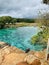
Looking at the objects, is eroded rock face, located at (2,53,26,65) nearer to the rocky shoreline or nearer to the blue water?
the rocky shoreline

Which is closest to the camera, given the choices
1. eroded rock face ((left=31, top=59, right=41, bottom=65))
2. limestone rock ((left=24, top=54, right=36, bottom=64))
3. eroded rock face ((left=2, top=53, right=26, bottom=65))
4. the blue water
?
eroded rock face ((left=31, top=59, right=41, bottom=65))

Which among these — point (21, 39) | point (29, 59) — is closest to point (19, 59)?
point (29, 59)

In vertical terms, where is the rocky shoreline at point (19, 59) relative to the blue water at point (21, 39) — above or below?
above

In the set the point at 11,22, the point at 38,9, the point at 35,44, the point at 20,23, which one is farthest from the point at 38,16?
the point at 20,23

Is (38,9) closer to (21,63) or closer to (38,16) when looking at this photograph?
(38,16)

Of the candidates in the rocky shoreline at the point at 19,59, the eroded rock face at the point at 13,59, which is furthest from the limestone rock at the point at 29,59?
the eroded rock face at the point at 13,59

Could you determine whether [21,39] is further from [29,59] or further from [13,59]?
[29,59]

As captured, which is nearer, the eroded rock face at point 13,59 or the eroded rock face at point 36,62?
the eroded rock face at point 36,62

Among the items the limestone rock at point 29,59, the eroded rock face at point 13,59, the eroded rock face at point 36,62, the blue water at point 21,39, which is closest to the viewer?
the eroded rock face at point 36,62

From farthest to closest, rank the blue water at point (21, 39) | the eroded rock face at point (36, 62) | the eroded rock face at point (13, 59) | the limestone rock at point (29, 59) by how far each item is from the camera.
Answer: the blue water at point (21, 39), the eroded rock face at point (13, 59), the limestone rock at point (29, 59), the eroded rock face at point (36, 62)

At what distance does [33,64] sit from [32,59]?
0.51 metres

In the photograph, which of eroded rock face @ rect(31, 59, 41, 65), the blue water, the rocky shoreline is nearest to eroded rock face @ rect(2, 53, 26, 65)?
the rocky shoreline

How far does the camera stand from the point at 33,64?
11547 millimetres

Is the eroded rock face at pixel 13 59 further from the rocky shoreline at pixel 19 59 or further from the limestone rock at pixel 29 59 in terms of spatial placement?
the limestone rock at pixel 29 59
